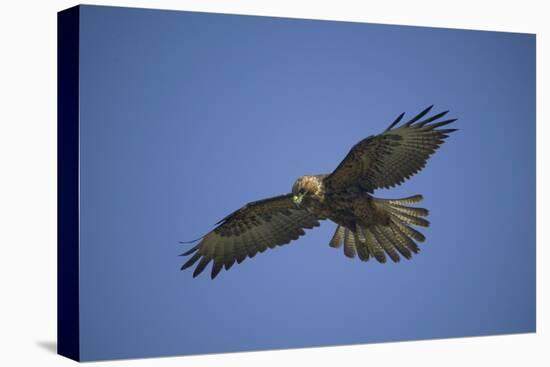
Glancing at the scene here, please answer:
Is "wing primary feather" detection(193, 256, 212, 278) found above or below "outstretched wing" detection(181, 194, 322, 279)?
below

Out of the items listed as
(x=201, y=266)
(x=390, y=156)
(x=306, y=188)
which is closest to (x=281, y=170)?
(x=306, y=188)

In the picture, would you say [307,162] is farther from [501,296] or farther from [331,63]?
[501,296]

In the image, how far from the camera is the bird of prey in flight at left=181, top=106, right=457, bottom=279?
945cm

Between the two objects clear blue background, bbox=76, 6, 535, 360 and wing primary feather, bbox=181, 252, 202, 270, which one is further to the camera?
wing primary feather, bbox=181, 252, 202, 270

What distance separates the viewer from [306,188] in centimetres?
962

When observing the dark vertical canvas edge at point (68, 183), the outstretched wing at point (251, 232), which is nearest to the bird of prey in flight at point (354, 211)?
the outstretched wing at point (251, 232)

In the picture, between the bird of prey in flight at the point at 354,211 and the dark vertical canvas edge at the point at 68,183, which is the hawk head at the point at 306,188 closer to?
the bird of prey in flight at the point at 354,211

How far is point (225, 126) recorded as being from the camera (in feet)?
30.6

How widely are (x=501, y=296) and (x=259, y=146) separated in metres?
2.65

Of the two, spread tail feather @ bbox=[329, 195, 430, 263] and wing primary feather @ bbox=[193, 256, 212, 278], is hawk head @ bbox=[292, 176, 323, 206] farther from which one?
wing primary feather @ bbox=[193, 256, 212, 278]

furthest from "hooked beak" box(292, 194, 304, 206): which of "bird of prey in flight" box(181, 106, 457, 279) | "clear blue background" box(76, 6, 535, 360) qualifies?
"clear blue background" box(76, 6, 535, 360)

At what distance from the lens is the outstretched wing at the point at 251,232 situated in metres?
9.39

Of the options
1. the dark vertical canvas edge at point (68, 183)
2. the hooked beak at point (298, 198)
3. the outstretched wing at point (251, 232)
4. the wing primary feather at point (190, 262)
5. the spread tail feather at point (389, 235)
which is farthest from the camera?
the spread tail feather at point (389, 235)

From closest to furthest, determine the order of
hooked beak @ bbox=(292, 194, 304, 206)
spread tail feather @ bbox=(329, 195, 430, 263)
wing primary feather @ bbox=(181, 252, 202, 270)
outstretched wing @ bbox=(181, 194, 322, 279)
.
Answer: wing primary feather @ bbox=(181, 252, 202, 270) → outstretched wing @ bbox=(181, 194, 322, 279) → hooked beak @ bbox=(292, 194, 304, 206) → spread tail feather @ bbox=(329, 195, 430, 263)
